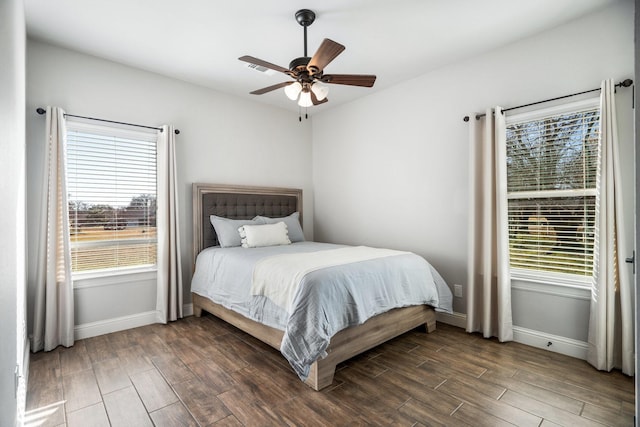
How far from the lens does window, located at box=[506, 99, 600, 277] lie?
8.67 feet

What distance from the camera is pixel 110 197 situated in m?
3.34

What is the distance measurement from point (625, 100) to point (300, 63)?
2424 mm

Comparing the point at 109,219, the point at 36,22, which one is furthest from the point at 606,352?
the point at 36,22

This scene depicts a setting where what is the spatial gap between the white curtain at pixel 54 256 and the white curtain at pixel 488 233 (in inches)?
148

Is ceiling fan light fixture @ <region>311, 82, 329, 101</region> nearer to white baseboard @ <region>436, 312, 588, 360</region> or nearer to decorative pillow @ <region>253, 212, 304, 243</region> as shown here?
decorative pillow @ <region>253, 212, 304, 243</region>

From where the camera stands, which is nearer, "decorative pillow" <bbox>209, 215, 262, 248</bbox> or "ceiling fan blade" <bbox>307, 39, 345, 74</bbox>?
"ceiling fan blade" <bbox>307, 39, 345, 74</bbox>

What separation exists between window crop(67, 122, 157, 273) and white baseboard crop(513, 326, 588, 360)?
3.81 metres

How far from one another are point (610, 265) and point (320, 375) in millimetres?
2240

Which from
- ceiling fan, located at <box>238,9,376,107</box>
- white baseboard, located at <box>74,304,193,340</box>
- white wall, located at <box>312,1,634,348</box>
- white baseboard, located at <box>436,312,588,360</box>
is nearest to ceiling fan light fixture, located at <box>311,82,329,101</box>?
ceiling fan, located at <box>238,9,376,107</box>

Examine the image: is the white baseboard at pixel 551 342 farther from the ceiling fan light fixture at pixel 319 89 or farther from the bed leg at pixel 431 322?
the ceiling fan light fixture at pixel 319 89

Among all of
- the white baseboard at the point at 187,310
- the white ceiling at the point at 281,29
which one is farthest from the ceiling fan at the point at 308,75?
the white baseboard at the point at 187,310

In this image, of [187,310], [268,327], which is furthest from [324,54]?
[187,310]

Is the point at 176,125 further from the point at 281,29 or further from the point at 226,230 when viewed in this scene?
the point at 281,29

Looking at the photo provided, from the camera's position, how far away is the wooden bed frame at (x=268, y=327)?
7.50 feet
